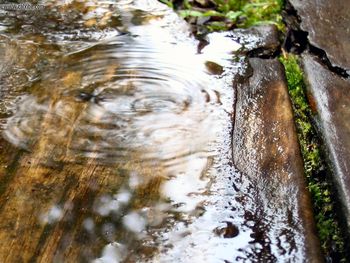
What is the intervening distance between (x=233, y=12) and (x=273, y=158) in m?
1.35

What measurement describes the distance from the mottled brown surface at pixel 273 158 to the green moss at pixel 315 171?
64 mm

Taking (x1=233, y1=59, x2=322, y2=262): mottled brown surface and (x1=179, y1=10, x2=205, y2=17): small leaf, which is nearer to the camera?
(x1=233, y1=59, x2=322, y2=262): mottled brown surface

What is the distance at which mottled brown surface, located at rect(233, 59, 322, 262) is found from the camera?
135 cm

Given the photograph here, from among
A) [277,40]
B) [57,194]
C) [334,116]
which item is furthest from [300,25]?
[57,194]

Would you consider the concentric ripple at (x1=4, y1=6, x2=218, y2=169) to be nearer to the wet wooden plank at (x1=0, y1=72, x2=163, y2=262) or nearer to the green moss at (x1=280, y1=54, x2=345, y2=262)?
the wet wooden plank at (x1=0, y1=72, x2=163, y2=262)

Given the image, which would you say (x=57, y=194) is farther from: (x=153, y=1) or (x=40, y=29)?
(x=153, y=1)

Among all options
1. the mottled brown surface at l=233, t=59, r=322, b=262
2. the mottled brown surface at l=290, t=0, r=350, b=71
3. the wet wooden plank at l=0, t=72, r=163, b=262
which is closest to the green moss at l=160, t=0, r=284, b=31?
the mottled brown surface at l=290, t=0, r=350, b=71

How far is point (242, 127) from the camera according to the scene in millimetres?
1748

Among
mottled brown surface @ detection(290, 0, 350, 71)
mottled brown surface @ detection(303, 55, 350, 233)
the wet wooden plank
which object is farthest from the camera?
mottled brown surface @ detection(290, 0, 350, 71)

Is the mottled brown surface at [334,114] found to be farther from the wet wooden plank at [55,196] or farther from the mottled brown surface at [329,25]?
the wet wooden plank at [55,196]

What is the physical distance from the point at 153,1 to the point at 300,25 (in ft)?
2.81

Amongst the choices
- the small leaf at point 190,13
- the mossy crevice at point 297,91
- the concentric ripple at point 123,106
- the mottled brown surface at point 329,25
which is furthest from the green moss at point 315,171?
the small leaf at point 190,13

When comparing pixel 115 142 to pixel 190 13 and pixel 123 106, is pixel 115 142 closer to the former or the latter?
pixel 123 106

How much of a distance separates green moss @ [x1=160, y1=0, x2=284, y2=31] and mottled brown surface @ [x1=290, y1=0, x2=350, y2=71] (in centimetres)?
16
